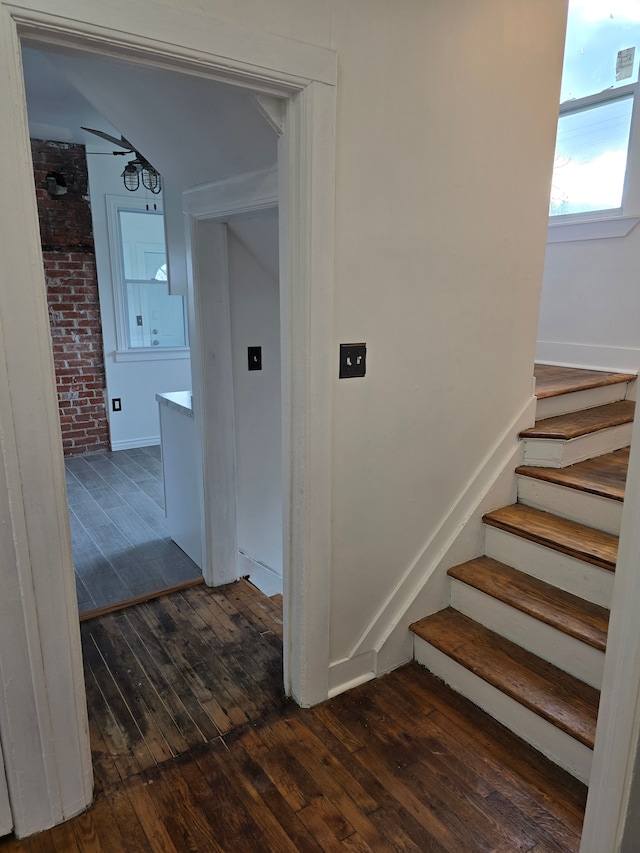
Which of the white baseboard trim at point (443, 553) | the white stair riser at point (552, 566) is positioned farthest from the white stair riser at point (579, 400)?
the white stair riser at point (552, 566)

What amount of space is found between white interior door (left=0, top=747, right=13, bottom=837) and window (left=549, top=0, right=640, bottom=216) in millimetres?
3589

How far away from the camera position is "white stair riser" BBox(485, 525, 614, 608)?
1927 mm

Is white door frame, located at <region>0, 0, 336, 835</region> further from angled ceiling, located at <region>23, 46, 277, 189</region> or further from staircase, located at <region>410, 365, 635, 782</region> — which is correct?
staircase, located at <region>410, 365, 635, 782</region>

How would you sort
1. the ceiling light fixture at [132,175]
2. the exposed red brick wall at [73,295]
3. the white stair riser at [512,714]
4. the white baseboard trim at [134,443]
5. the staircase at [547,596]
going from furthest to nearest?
the white baseboard trim at [134,443], the exposed red brick wall at [73,295], the ceiling light fixture at [132,175], the staircase at [547,596], the white stair riser at [512,714]

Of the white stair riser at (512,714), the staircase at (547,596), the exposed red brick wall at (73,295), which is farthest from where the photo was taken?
the exposed red brick wall at (73,295)

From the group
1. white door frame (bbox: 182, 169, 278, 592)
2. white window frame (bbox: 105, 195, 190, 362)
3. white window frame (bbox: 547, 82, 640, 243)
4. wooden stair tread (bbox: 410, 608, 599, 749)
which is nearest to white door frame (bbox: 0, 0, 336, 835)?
wooden stair tread (bbox: 410, 608, 599, 749)

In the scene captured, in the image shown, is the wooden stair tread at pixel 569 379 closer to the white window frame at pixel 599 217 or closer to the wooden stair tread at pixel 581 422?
the wooden stair tread at pixel 581 422

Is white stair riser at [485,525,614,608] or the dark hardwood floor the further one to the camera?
white stair riser at [485,525,614,608]

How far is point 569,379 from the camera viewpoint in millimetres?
2826

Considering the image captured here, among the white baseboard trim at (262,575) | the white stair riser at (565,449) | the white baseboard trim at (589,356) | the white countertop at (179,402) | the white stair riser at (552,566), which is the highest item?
the white baseboard trim at (589,356)

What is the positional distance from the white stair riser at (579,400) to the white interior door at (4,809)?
2.27 metres

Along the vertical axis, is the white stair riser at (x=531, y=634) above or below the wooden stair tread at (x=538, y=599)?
below

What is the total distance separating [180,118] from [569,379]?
2123 mm

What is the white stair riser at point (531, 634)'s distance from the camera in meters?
1.80
